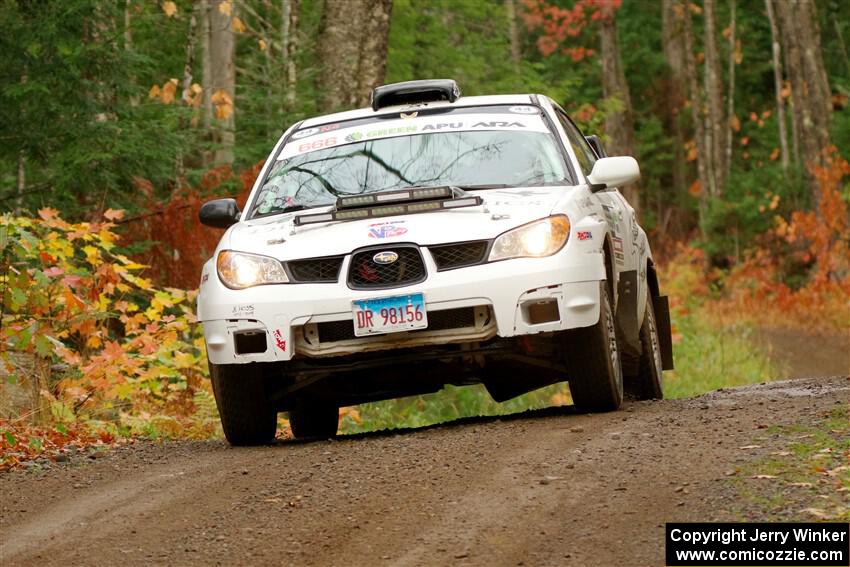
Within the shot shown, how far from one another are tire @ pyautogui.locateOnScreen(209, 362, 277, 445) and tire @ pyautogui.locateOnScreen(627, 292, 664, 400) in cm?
306

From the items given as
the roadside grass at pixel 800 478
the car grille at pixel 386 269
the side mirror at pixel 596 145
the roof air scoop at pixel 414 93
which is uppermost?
the roof air scoop at pixel 414 93

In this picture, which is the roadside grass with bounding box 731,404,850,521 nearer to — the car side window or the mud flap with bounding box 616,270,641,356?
the mud flap with bounding box 616,270,641,356

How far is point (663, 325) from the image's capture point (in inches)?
455

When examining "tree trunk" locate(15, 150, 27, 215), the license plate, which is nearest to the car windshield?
the license plate

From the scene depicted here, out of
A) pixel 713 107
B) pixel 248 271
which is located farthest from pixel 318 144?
A: pixel 713 107

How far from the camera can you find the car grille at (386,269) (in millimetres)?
8047

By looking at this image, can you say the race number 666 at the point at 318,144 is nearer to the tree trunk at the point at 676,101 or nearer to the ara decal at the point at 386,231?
the ara decal at the point at 386,231

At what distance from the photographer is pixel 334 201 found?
894cm

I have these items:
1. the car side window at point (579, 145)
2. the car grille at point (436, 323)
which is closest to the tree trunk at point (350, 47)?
the car side window at point (579, 145)

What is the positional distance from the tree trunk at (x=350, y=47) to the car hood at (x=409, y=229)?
21.4 feet

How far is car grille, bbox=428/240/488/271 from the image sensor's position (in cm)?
802

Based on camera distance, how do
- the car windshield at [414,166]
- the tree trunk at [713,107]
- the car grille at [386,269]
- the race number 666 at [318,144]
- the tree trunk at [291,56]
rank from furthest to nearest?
the tree trunk at [713,107]
the tree trunk at [291,56]
the race number 666 at [318,144]
the car windshield at [414,166]
the car grille at [386,269]

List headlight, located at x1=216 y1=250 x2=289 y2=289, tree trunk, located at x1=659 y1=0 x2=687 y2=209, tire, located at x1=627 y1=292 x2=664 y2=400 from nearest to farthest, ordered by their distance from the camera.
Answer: headlight, located at x1=216 y1=250 x2=289 y2=289 < tire, located at x1=627 y1=292 x2=664 y2=400 < tree trunk, located at x1=659 y1=0 x2=687 y2=209

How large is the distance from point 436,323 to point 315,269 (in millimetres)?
728
